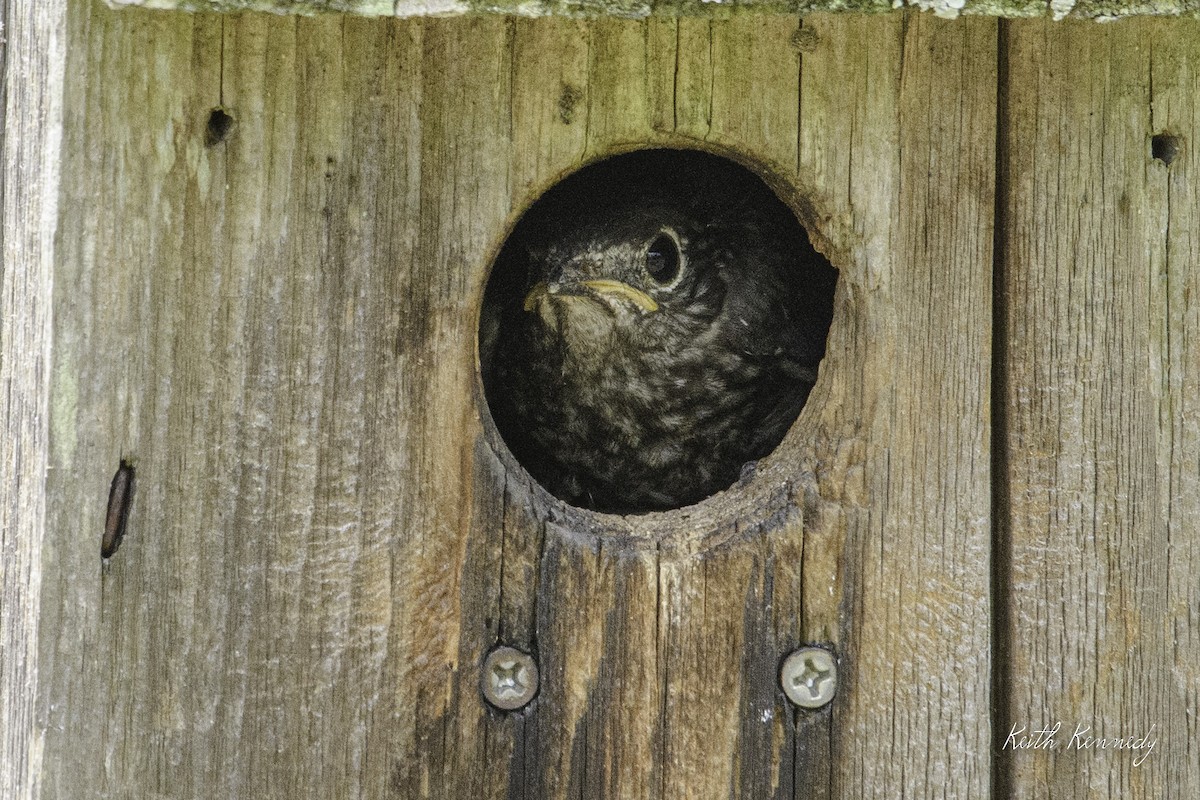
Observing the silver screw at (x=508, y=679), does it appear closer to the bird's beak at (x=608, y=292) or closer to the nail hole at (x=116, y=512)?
the nail hole at (x=116, y=512)

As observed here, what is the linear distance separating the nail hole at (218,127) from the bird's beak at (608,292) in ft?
3.97

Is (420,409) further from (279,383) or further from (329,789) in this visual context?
(329,789)

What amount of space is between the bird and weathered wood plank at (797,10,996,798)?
1109 mm

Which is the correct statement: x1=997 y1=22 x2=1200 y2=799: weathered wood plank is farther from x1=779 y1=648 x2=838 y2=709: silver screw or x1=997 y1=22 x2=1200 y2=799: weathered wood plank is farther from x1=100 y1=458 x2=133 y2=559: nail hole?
x1=100 y1=458 x2=133 y2=559: nail hole

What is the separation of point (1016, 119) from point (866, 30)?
0.94 ft

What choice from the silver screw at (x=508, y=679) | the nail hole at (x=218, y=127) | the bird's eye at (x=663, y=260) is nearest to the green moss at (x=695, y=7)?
the nail hole at (x=218, y=127)

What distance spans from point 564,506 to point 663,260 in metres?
1.30

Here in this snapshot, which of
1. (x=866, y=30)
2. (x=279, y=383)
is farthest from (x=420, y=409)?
(x=866, y=30)

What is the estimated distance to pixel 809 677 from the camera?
2.26 meters

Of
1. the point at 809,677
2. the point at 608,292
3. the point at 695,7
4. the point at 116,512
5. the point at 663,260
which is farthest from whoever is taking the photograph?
the point at 663,260

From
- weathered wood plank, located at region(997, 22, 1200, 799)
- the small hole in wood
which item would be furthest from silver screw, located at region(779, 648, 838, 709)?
the small hole in wood
